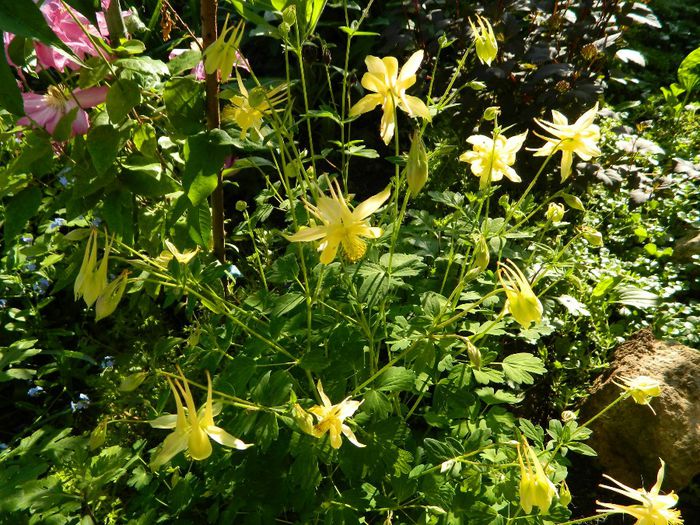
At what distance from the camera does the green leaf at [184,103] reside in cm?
119

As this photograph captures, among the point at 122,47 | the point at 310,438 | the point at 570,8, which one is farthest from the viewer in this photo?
the point at 570,8

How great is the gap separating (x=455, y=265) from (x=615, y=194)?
3.80 feet

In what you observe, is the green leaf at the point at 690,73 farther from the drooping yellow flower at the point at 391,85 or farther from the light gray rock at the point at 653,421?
the drooping yellow flower at the point at 391,85

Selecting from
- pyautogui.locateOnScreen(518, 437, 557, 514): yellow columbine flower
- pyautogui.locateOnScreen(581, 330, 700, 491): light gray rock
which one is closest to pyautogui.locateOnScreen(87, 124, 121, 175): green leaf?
pyautogui.locateOnScreen(518, 437, 557, 514): yellow columbine flower

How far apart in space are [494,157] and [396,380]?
1.59 feet

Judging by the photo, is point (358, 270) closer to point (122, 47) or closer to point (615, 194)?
point (122, 47)

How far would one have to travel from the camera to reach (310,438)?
3.99 feet

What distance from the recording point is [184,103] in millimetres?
1210

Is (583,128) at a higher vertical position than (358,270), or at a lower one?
higher

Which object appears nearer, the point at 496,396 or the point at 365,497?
the point at 365,497

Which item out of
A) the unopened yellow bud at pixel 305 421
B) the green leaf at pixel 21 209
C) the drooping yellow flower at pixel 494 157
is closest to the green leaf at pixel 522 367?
the drooping yellow flower at pixel 494 157

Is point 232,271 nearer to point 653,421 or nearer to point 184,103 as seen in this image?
point 184,103

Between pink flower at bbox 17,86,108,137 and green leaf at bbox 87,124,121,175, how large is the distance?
0.20 feet

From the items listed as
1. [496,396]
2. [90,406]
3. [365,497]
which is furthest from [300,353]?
[90,406]
